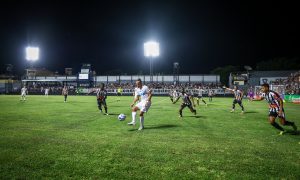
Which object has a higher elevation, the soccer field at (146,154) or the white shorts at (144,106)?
the white shorts at (144,106)

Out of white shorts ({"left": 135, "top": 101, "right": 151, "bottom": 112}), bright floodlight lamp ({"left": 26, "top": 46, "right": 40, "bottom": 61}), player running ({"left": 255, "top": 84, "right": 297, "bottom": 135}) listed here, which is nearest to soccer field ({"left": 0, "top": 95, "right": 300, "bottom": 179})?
player running ({"left": 255, "top": 84, "right": 297, "bottom": 135})

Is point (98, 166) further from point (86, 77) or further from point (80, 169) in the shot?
point (86, 77)

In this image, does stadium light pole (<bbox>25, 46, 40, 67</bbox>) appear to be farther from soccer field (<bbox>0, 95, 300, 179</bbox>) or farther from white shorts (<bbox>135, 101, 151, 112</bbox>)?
white shorts (<bbox>135, 101, 151, 112</bbox>)

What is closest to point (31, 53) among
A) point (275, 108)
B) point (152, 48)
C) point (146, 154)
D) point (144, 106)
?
point (152, 48)

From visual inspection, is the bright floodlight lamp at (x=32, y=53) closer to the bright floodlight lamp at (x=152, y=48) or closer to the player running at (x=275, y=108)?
the bright floodlight lamp at (x=152, y=48)

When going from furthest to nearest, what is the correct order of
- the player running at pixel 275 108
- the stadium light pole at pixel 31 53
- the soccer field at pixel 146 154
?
the stadium light pole at pixel 31 53, the player running at pixel 275 108, the soccer field at pixel 146 154

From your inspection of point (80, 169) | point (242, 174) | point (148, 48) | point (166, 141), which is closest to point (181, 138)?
point (166, 141)

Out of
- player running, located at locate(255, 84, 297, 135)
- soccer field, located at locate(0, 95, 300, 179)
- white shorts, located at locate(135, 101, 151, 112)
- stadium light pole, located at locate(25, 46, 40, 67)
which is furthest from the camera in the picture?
stadium light pole, located at locate(25, 46, 40, 67)

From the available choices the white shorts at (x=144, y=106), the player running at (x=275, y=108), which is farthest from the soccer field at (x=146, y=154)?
the white shorts at (x=144, y=106)

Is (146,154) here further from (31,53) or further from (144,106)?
(31,53)

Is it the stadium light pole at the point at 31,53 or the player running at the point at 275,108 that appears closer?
the player running at the point at 275,108

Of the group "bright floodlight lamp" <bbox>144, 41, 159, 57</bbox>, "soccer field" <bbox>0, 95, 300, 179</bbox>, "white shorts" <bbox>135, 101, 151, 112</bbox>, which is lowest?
"soccer field" <bbox>0, 95, 300, 179</bbox>

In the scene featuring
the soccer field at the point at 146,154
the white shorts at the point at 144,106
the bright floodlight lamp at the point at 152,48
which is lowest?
the soccer field at the point at 146,154

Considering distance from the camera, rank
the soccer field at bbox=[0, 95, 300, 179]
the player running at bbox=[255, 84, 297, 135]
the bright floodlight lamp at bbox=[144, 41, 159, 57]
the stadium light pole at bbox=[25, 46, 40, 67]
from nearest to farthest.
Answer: the soccer field at bbox=[0, 95, 300, 179] < the player running at bbox=[255, 84, 297, 135] < the bright floodlight lamp at bbox=[144, 41, 159, 57] < the stadium light pole at bbox=[25, 46, 40, 67]
